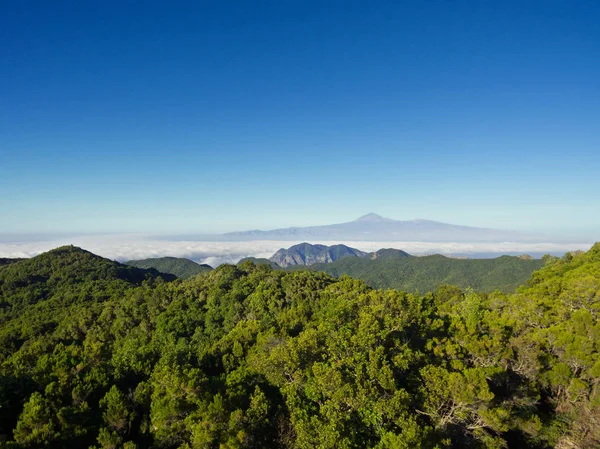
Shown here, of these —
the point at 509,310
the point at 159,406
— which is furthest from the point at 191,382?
the point at 509,310

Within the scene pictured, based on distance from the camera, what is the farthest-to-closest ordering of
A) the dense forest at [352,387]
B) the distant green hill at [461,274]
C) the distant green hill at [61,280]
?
the distant green hill at [461,274], the distant green hill at [61,280], the dense forest at [352,387]

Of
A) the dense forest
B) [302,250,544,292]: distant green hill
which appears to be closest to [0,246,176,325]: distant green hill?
the dense forest

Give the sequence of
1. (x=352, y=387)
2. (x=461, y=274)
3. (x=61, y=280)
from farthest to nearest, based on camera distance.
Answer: (x=461, y=274) < (x=61, y=280) < (x=352, y=387)

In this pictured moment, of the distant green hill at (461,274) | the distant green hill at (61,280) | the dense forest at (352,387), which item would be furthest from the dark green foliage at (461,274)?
the dense forest at (352,387)

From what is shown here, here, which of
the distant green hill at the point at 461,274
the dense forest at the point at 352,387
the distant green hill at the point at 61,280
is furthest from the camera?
the distant green hill at the point at 461,274

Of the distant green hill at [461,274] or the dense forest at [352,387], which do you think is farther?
the distant green hill at [461,274]

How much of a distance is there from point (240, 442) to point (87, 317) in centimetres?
5914

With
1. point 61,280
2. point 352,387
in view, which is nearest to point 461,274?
point 61,280

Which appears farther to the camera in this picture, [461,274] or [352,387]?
[461,274]

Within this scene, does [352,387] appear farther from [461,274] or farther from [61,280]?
[461,274]

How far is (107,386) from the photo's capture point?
19906 mm

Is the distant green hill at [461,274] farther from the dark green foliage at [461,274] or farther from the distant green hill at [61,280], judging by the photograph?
the distant green hill at [61,280]

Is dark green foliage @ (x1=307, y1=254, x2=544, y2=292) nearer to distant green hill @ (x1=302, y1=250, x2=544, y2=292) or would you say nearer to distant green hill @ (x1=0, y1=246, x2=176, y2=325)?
distant green hill @ (x1=302, y1=250, x2=544, y2=292)

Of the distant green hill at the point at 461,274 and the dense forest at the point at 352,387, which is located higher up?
the dense forest at the point at 352,387
